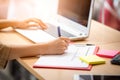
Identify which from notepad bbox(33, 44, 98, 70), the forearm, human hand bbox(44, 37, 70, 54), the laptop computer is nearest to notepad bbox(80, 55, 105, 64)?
notepad bbox(33, 44, 98, 70)

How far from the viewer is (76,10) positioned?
165cm

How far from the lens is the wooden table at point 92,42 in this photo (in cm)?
107

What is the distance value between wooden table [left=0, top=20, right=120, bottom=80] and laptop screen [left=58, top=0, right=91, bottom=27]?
14 cm

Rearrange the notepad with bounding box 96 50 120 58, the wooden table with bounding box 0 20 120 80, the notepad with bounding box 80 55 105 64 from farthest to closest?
1. the notepad with bounding box 96 50 120 58
2. the notepad with bounding box 80 55 105 64
3. the wooden table with bounding box 0 20 120 80

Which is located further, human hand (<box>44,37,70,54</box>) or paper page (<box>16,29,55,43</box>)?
paper page (<box>16,29,55,43</box>)

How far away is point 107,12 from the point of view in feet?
5.71

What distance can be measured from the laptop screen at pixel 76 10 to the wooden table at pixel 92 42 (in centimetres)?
14

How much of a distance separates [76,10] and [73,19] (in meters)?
0.08

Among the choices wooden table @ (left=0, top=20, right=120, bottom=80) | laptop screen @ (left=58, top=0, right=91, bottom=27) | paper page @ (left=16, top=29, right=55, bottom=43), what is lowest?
wooden table @ (left=0, top=20, right=120, bottom=80)

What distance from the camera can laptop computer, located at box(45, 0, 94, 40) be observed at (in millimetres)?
1571

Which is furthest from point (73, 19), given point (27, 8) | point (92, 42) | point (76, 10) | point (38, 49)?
point (27, 8)

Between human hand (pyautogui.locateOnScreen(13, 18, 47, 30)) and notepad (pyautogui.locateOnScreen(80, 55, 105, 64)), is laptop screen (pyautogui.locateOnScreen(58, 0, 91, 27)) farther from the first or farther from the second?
notepad (pyautogui.locateOnScreen(80, 55, 105, 64))

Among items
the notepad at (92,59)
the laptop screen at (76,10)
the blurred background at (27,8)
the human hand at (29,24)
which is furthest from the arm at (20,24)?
the notepad at (92,59)

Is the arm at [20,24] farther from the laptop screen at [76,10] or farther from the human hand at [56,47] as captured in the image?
the human hand at [56,47]
